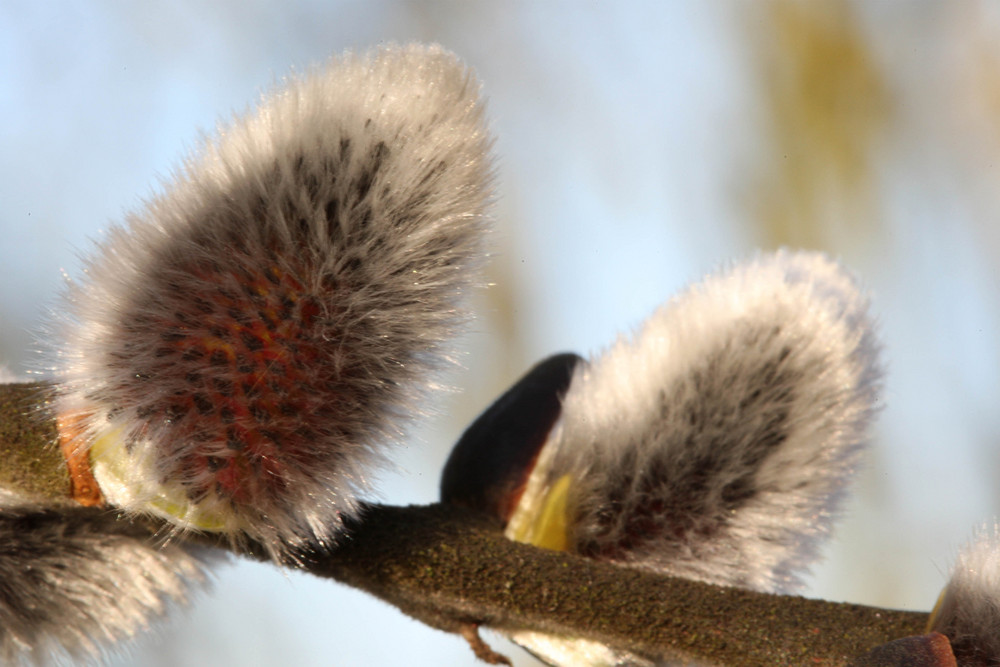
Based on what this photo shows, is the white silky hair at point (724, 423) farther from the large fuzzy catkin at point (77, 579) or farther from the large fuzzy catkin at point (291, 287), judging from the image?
the large fuzzy catkin at point (77, 579)

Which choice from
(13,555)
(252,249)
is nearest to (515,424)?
(252,249)

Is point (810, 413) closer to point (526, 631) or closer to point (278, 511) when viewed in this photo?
point (526, 631)

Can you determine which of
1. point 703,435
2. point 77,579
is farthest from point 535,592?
point 77,579

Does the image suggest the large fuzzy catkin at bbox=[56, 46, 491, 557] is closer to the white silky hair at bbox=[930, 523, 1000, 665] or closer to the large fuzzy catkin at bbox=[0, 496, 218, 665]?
the large fuzzy catkin at bbox=[0, 496, 218, 665]

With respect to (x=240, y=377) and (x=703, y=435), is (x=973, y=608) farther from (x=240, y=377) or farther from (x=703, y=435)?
(x=240, y=377)

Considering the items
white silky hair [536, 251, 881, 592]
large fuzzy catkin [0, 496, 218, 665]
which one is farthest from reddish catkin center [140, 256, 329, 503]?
white silky hair [536, 251, 881, 592]
